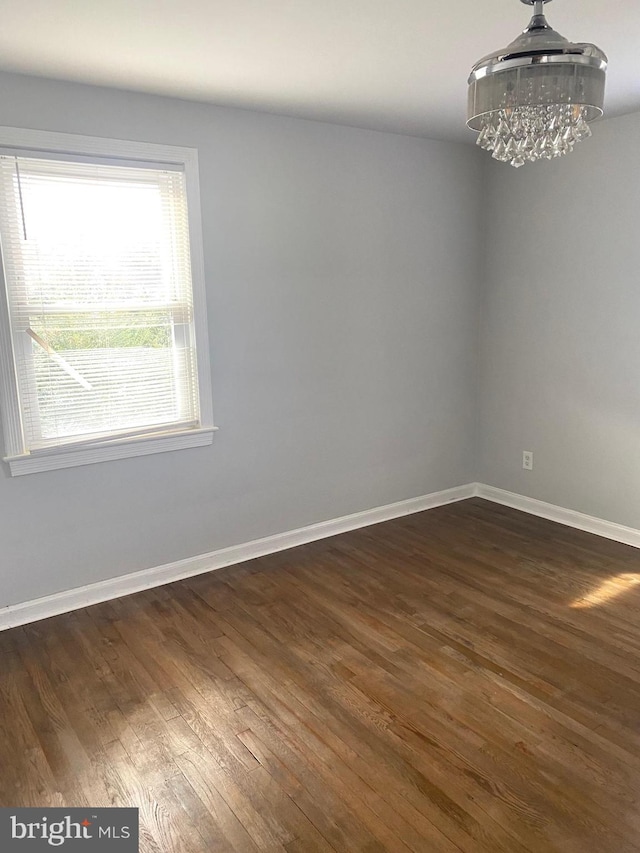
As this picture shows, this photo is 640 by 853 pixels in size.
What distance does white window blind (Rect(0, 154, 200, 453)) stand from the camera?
274 cm

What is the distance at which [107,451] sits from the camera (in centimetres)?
303

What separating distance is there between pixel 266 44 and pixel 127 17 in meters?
0.52

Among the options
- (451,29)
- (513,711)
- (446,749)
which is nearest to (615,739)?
(513,711)

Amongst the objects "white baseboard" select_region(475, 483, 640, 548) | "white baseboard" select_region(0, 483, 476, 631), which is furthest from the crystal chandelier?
"white baseboard" select_region(475, 483, 640, 548)

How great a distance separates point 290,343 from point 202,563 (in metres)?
1.33

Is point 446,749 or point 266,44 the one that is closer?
point 446,749

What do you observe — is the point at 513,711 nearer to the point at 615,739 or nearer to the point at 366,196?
the point at 615,739

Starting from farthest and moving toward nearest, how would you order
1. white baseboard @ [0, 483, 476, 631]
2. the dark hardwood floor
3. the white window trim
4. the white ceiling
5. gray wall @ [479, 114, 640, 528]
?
gray wall @ [479, 114, 640, 528] < white baseboard @ [0, 483, 476, 631] < the white window trim < the white ceiling < the dark hardwood floor

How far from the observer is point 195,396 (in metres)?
3.28

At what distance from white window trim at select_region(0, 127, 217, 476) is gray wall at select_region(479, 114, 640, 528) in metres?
2.16

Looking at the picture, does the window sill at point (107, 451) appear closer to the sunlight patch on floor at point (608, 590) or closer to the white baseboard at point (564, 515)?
the sunlight patch on floor at point (608, 590)
